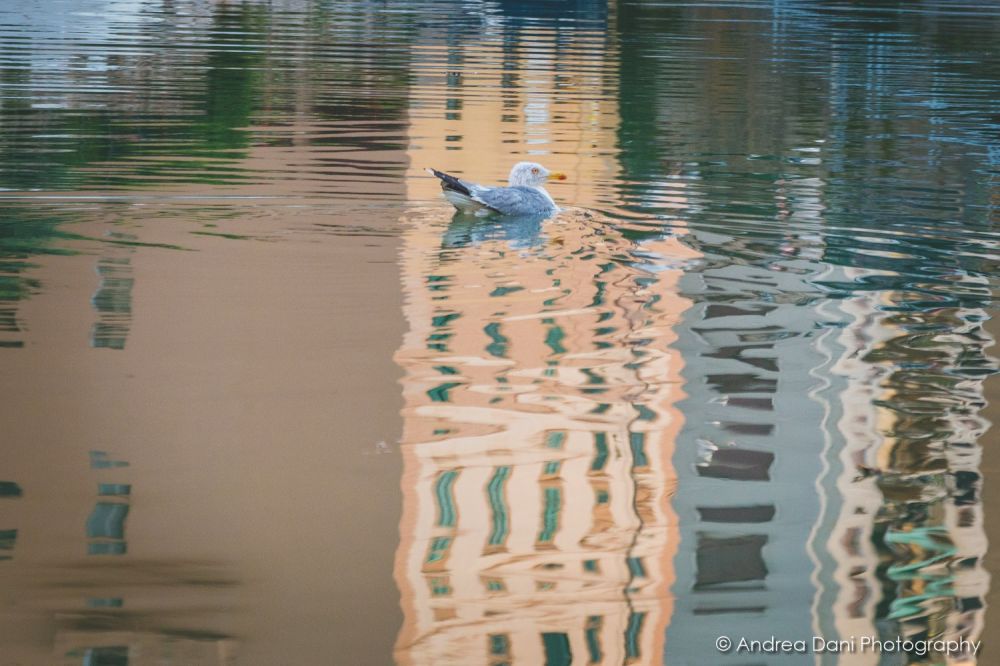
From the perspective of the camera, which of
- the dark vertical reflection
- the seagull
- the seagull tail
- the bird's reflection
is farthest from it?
the seagull

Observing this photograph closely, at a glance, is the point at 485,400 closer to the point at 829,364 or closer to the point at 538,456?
the point at 538,456

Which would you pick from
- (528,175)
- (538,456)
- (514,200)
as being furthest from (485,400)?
(528,175)

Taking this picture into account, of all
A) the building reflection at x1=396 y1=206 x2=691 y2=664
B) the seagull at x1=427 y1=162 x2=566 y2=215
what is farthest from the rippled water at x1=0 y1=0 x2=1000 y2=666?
the seagull at x1=427 y1=162 x2=566 y2=215

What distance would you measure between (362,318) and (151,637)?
4.02 m

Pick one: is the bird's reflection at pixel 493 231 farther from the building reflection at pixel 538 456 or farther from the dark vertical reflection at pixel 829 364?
the dark vertical reflection at pixel 829 364

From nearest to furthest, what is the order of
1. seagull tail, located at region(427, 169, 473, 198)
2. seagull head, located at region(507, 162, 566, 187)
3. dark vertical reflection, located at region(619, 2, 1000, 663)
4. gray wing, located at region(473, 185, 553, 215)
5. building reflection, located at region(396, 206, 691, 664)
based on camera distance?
building reflection, located at region(396, 206, 691, 664)
dark vertical reflection, located at region(619, 2, 1000, 663)
seagull tail, located at region(427, 169, 473, 198)
gray wing, located at region(473, 185, 553, 215)
seagull head, located at region(507, 162, 566, 187)

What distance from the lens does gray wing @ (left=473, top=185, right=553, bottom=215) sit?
11.6 meters

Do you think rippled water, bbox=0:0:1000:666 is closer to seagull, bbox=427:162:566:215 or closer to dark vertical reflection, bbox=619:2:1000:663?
dark vertical reflection, bbox=619:2:1000:663

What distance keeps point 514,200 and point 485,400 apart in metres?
4.73

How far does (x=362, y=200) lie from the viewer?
39.4 ft

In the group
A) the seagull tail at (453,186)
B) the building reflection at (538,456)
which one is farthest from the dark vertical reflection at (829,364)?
the seagull tail at (453,186)

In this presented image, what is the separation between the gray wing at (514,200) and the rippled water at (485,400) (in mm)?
197

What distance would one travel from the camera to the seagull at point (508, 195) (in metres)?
11.5

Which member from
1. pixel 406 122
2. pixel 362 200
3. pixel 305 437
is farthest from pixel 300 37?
pixel 305 437
